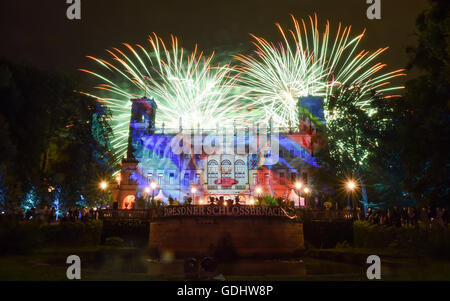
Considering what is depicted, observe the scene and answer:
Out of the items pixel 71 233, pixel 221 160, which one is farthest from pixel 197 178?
pixel 71 233

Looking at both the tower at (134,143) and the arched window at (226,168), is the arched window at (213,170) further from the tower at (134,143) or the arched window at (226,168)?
the tower at (134,143)

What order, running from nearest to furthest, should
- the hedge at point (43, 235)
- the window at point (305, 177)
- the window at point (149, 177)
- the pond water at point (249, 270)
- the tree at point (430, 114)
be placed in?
the pond water at point (249, 270) → the hedge at point (43, 235) → the tree at point (430, 114) → the window at point (305, 177) → the window at point (149, 177)

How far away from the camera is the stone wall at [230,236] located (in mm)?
26594

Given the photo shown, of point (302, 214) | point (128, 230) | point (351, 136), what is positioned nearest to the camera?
point (302, 214)

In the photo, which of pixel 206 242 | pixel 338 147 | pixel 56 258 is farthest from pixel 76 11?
pixel 338 147

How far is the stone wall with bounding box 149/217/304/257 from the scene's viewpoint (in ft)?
87.2

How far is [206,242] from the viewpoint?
87.5ft

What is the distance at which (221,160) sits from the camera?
61.9m

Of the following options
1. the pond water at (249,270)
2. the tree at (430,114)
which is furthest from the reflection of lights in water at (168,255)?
the tree at (430,114)

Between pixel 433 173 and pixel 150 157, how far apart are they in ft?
162

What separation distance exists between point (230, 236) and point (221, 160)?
35.5 metres

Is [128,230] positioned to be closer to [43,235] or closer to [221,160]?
[43,235]

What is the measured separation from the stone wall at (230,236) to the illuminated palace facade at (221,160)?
98.8 feet
